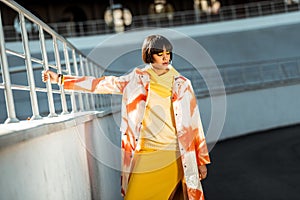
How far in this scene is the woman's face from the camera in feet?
6.35

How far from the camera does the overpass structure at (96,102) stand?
1.55m

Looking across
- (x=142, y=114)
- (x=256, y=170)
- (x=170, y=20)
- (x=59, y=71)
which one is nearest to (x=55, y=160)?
(x=142, y=114)

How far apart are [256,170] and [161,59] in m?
3.02

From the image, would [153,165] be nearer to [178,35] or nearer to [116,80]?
[116,80]

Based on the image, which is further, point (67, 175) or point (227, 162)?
point (227, 162)

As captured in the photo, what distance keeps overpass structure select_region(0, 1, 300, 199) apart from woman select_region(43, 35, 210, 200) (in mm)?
217

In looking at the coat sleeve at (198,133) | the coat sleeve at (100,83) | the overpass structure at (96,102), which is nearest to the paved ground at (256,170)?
the overpass structure at (96,102)

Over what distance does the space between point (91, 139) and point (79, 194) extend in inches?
17.8

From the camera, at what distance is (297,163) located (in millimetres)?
4898

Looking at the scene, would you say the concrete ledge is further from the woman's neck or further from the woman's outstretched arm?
the woman's neck

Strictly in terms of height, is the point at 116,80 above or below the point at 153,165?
above

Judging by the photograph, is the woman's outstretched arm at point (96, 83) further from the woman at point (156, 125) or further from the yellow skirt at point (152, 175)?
the yellow skirt at point (152, 175)

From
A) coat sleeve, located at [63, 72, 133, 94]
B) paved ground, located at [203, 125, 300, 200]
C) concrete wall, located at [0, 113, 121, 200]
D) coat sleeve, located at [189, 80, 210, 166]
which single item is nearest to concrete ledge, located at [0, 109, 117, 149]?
concrete wall, located at [0, 113, 121, 200]

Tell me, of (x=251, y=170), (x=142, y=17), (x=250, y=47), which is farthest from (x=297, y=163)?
(x=142, y=17)
